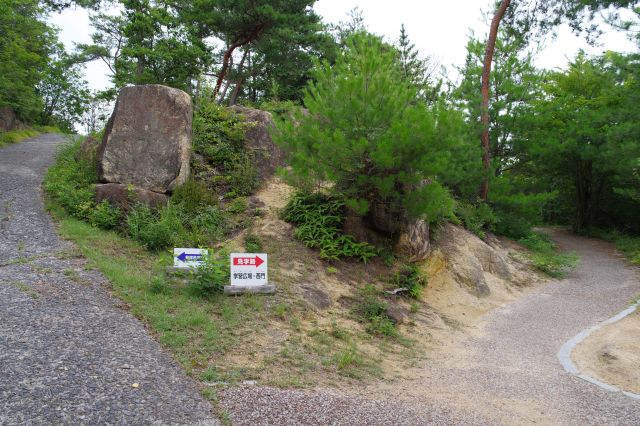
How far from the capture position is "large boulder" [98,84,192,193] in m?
8.95

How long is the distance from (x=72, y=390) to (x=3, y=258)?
3.97 metres

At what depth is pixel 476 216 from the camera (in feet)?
43.3

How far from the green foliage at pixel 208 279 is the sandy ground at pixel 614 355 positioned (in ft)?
16.3

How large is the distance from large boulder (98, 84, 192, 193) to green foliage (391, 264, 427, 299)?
187 inches

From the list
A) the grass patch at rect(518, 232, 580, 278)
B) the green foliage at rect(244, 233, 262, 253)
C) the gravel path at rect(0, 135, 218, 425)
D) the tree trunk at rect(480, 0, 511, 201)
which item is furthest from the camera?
the tree trunk at rect(480, 0, 511, 201)

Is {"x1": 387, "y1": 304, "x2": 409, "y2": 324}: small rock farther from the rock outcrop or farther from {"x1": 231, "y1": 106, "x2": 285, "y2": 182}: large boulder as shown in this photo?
{"x1": 231, "y1": 106, "x2": 285, "y2": 182}: large boulder

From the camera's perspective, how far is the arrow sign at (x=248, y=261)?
619 cm

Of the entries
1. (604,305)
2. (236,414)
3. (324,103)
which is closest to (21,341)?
(236,414)

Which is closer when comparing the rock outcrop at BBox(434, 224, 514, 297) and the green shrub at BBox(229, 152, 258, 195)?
the rock outcrop at BBox(434, 224, 514, 297)

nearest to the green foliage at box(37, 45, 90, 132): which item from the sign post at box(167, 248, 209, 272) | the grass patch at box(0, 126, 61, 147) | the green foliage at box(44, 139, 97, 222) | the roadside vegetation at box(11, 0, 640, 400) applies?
the grass patch at box(0, 126, 61, 147)

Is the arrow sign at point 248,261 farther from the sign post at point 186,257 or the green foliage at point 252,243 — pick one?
→ the green foliage at point 252,243

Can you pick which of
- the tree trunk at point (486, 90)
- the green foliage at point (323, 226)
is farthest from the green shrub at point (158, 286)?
the tree trunk at point (486, 90)

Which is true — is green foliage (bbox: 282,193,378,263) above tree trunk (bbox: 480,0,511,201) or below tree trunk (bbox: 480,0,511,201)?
below

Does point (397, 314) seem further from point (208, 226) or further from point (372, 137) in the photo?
point (208, 226)
